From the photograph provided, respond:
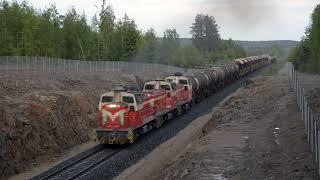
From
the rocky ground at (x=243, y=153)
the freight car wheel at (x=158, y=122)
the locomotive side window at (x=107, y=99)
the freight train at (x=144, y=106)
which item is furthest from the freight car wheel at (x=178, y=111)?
the locomotive side window at (x=107, y=99)

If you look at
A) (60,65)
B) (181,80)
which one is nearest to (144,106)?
(181,80)

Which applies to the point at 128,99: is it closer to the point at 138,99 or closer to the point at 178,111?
the point at 138,99

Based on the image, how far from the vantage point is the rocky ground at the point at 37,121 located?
2402cm

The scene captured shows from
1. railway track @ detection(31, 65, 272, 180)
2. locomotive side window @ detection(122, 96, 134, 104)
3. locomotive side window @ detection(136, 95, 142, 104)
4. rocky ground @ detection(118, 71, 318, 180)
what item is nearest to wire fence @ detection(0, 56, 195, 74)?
railway track @ detection(31, 65, 272, 180)

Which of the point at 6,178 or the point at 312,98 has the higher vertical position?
the point at 312,98

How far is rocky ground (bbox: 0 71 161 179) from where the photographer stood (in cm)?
2402

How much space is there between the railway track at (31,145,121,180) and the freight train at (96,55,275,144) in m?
0.78

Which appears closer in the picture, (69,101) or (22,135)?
(22,135)

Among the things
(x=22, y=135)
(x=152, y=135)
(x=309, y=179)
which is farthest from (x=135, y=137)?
(x=309, y=179)

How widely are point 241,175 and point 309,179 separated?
2418mm

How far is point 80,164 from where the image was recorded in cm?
2450

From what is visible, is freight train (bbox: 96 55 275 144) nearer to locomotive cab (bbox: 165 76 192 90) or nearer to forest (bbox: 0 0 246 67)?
locomotive cab (bbox: 165 76 192 90)

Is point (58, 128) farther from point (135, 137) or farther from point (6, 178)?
point (6, 178)

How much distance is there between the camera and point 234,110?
35438 mm
